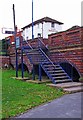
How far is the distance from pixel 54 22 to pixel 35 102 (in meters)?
48.7

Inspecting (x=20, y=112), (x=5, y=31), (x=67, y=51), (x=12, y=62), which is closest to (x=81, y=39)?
(x=67, y=51)

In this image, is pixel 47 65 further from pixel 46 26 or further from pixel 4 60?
pixel 46 26

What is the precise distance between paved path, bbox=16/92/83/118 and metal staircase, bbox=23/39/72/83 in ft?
14.0

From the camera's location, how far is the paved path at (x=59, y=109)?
662cm

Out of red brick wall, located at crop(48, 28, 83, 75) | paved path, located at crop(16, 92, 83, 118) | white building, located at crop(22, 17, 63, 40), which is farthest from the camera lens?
white building, located at crop(22, 17, 63, 40)

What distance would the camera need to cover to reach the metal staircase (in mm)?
13289

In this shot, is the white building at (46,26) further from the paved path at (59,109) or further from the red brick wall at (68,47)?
the paved path at (59,109)

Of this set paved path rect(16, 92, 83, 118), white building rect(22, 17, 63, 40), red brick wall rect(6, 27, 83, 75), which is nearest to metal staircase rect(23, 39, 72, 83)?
red brick wall rect(6, 27, 83, 75)

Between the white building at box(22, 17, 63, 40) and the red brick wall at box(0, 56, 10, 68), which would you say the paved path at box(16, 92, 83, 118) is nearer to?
the red brick wall at box(0, 56, 10, 68)

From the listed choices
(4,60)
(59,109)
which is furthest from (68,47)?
(4,60)

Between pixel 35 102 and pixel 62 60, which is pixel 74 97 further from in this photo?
pixel 62 60

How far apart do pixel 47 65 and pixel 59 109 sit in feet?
23.9

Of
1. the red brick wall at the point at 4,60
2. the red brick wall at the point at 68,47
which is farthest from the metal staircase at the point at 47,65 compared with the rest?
the red brick wall at the point at 4,60

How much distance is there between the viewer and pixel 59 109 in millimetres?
7320
